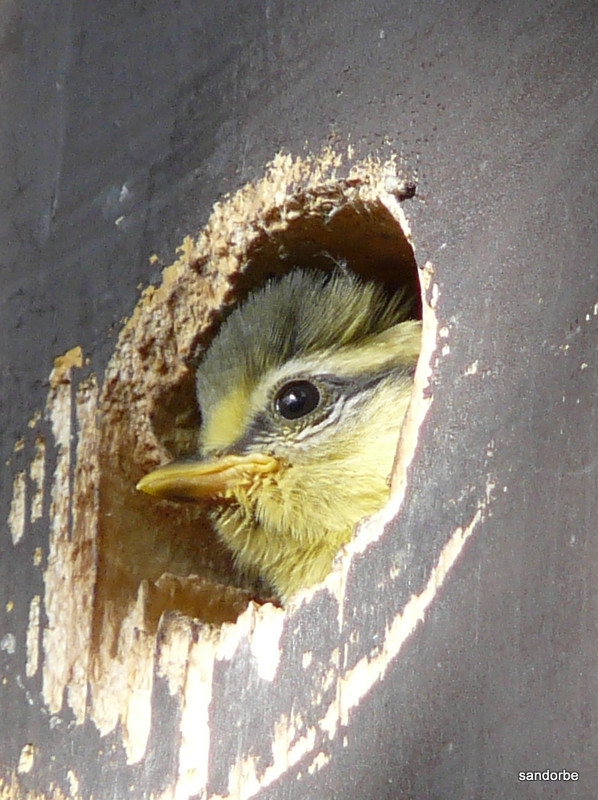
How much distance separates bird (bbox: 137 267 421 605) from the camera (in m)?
1.72

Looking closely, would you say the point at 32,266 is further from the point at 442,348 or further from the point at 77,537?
the point at 442,348

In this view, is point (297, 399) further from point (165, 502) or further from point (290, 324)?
point (165, 502)

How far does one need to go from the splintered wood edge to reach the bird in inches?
5.3

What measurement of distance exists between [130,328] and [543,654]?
2.42 feet

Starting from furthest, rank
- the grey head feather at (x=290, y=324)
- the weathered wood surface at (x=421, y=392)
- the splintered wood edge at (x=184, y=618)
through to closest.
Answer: the grey head feather at (x=290, y=324) < the splintered wood edge at (x=184, y=618) < the weathered wood surface at (x=421, y=392)

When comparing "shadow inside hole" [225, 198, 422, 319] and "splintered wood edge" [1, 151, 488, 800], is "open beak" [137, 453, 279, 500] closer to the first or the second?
"splintered wood edge" [1, 151, 488, 800]

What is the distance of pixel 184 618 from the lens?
1326 millimetres

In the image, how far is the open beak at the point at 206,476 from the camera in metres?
1.56

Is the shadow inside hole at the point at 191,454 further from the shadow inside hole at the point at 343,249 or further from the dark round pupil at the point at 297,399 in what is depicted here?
the dark round pupil at the point at 297,399

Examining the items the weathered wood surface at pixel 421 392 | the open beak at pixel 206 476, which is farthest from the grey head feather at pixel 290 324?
the weathered wood surface at pixel 421 392

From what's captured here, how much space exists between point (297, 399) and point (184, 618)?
0.53m

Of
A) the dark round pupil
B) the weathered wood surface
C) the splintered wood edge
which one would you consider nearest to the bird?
the dark round pupil

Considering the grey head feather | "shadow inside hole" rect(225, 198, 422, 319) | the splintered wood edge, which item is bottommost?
the splintered wood edge

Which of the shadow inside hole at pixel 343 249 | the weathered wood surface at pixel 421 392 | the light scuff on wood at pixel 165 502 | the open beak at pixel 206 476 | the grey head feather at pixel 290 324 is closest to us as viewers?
the weathered wood surface at pixel 421 392
